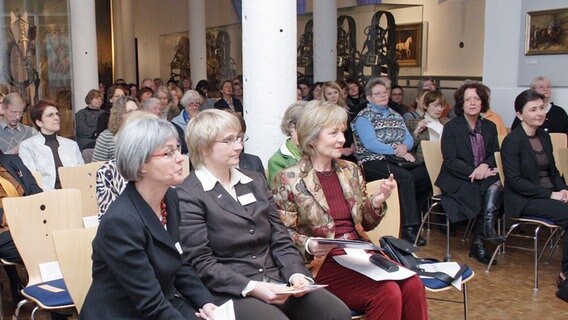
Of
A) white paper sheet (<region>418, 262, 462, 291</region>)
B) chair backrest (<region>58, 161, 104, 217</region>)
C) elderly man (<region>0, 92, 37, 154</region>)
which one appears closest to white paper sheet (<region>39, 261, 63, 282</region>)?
chair backrest (<region>58, 161, 104, 217</region>)

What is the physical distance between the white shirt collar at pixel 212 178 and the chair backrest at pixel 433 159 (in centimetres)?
317

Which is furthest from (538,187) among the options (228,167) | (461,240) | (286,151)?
(228,167)

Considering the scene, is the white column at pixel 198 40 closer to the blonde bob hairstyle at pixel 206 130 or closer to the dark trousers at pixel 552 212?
the dark trousers at pixel 552 212

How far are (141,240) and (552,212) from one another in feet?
12.6

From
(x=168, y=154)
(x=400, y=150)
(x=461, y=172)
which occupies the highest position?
(x=168, y=154)

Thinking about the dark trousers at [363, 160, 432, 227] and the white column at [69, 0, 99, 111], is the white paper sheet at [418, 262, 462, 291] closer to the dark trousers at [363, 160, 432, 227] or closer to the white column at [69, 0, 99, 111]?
the dark trousers at [363, 160, 432, 227]

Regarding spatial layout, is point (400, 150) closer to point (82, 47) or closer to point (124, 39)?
point (82, 47)

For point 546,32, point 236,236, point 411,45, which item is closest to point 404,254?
point 236,236

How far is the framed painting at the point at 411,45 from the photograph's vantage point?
14820mm

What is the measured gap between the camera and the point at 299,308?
3094 mm

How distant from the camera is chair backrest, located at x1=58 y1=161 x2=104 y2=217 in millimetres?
4895

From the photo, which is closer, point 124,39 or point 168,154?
point 168,154

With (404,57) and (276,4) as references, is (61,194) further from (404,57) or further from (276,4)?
(404,57)

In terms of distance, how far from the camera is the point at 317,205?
Result: 3561 millimetres
